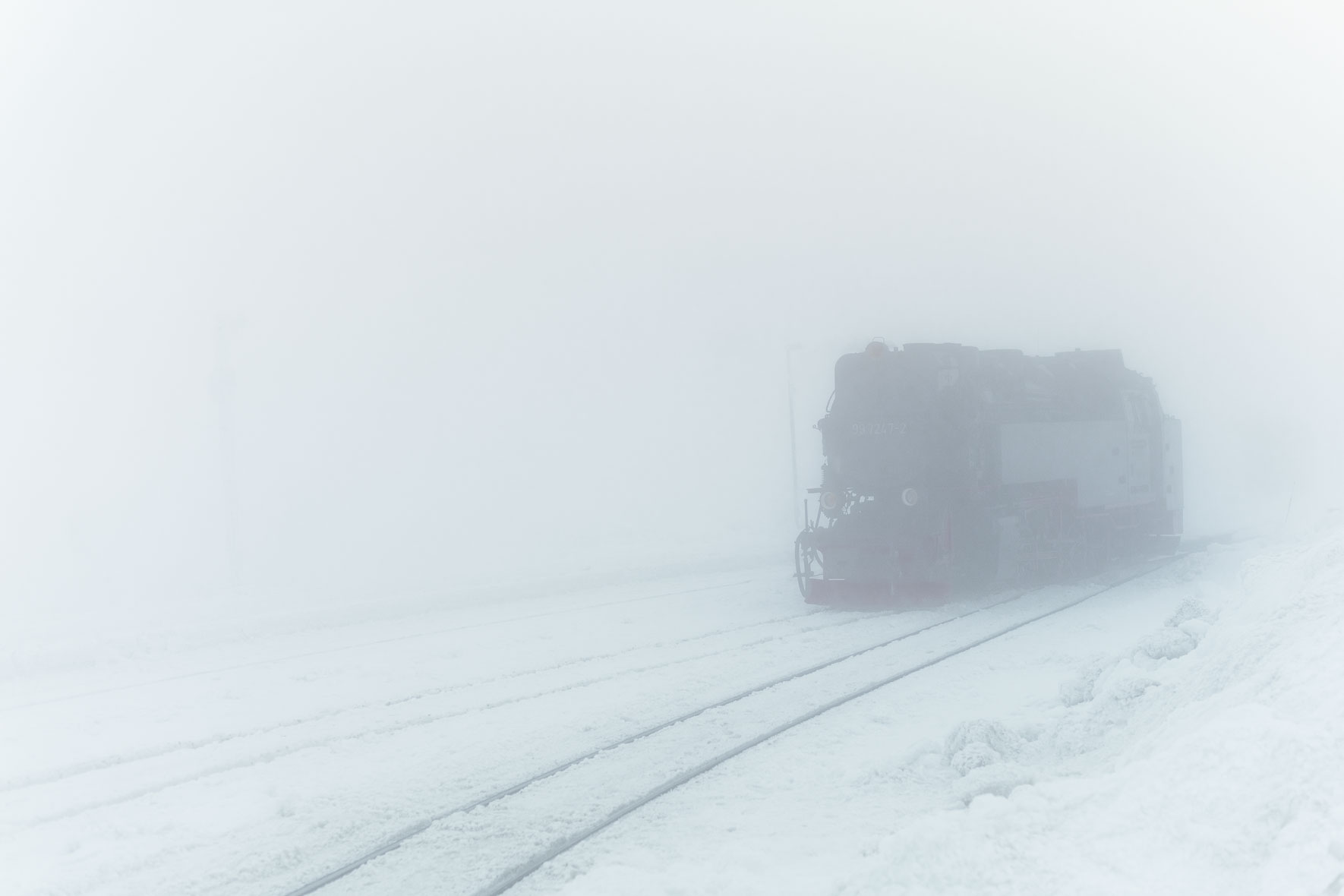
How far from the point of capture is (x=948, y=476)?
698 inches

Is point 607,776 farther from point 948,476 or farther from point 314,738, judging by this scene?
point 948,476

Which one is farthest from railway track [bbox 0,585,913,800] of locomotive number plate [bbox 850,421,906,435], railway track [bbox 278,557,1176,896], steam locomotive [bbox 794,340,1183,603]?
locomotive number plate [bbox 850,421,906,435]

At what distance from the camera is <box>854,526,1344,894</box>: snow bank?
4.87 m

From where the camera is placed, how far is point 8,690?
13.7 meters

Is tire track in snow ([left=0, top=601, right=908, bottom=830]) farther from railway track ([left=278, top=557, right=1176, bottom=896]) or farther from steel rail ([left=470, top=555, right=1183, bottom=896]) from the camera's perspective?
steel rail ([left=470, top=555, right=1183, bottom=896])

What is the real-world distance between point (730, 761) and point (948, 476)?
400 inches

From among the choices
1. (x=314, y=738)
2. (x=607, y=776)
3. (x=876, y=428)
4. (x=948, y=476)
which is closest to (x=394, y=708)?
(x=314, y=738)

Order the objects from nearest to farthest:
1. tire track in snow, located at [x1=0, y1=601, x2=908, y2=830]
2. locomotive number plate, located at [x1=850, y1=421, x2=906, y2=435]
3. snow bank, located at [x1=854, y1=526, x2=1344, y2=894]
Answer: snow bank, located at [x1=854, y1=526, x2=1344, y2=894], tire track in snow, located at [x1=0, y1=601, x2=908, y2=830], locomotive number plate, located at [x1=850, y1=421, x2=906, y2=435]

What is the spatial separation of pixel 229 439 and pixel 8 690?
39.9 ft

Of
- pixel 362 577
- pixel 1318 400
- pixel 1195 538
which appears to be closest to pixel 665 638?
pixel 362 577

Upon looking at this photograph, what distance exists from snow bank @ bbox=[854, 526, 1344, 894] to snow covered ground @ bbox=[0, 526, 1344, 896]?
0.05 ft

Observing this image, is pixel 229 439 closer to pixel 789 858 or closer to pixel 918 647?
pixel 918 647

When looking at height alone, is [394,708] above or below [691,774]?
below

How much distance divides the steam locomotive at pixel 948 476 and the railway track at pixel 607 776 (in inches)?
170
